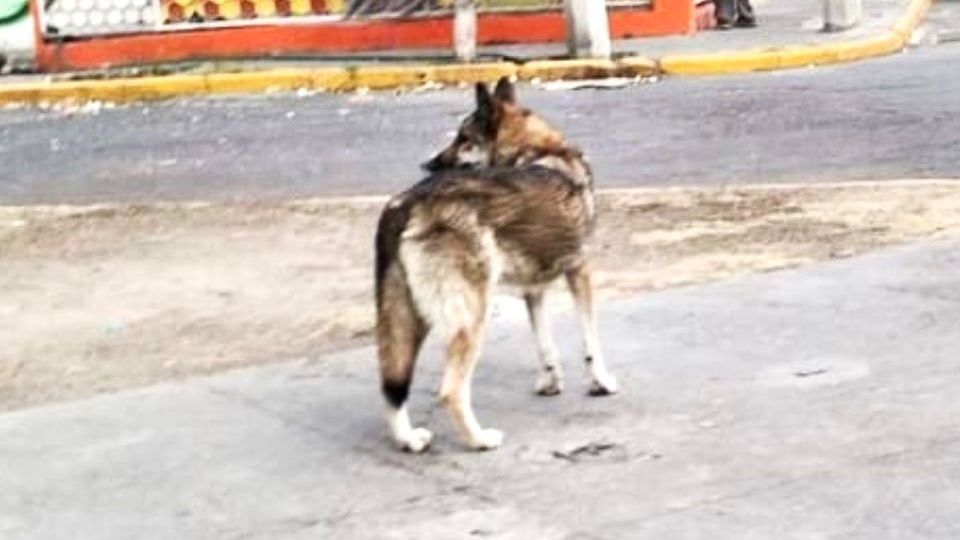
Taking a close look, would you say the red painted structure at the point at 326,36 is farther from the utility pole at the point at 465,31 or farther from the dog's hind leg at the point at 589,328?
the dog's hind leg at the point at 589,328

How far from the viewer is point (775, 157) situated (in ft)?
41.4

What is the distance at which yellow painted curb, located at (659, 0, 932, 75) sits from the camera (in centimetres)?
1745

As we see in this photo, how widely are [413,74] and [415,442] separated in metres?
11.2

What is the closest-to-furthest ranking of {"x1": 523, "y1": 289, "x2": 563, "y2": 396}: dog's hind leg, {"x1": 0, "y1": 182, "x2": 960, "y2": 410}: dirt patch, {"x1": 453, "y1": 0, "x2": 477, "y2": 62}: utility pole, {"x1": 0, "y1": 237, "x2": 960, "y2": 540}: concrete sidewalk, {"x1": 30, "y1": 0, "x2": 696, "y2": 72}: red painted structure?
{"x1": 0, "y1": 237, "x2": 960, "y2": 540}: concrete sidewalk → {"x1": 523, "y1": 289, "x2": 563, "y2": 396}: dog's hind leg → {"x1": 0, "y1": 182, "x2": 960, "y2": 410}: dirt patch → {"x1": 453, "y1": 0, "x2": 477, "y2": 62}: utility pole → {"x1": 30, "y1": 0, "x2": 696, "y2": 72}: red painted structure

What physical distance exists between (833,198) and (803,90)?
17.7ft

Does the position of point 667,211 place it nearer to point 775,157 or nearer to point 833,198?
point 833,198

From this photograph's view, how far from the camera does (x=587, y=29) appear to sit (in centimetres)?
1769

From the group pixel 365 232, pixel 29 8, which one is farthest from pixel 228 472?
pixel 29 8

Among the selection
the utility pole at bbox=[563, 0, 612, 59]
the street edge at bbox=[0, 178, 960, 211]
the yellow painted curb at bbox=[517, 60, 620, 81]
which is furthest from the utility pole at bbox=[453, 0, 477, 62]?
the street edge at bbox=[0, 178, 960, 211]

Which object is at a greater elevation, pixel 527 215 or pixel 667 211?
pixel 527 215

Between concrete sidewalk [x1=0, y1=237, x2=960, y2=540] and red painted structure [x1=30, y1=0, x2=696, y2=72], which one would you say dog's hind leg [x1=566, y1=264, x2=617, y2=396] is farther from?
red painted structure [x1=30, y1=0, x2=696, y2=72]

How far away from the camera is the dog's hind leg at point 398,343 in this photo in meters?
6.63

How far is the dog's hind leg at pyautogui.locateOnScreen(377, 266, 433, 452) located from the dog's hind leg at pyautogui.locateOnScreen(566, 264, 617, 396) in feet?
2.51

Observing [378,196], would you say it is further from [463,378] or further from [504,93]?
[463,378]
